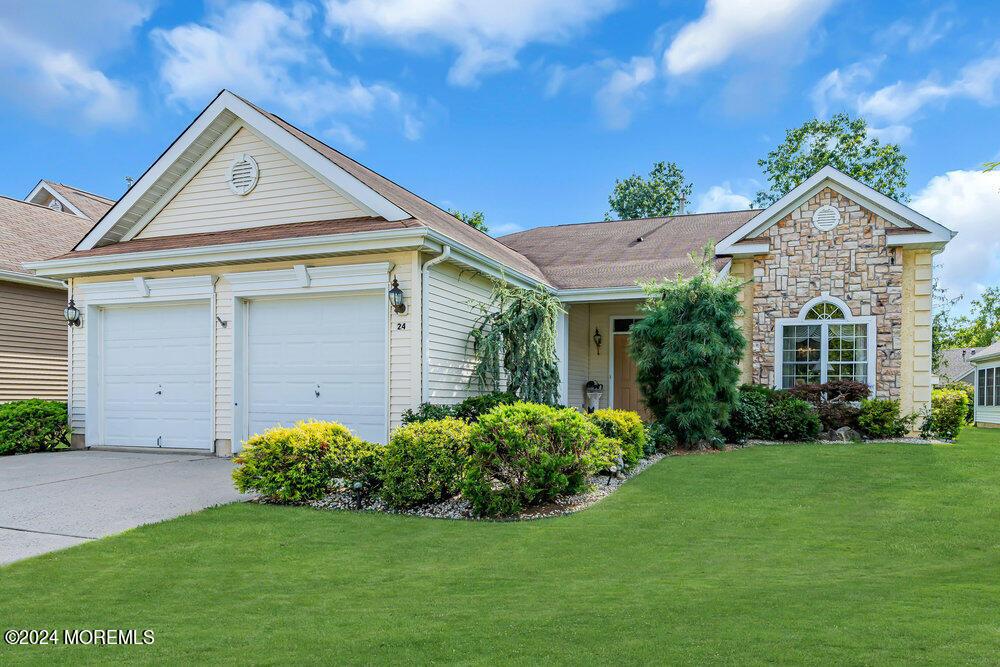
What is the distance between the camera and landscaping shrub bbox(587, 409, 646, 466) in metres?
9.33

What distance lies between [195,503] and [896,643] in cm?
652

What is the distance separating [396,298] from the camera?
9602mm

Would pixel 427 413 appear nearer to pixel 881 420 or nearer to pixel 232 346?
pixel 232 346

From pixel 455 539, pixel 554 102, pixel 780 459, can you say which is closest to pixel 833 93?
pixel 554 102

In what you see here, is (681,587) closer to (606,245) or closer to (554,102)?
(606,245)

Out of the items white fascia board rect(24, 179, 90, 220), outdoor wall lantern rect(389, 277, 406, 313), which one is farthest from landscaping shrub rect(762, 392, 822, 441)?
white fascia board rect(24, 179, 90, 220)

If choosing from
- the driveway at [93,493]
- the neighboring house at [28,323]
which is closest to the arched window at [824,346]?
the driveway at [93,493]

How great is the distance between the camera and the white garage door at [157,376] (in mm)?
11203

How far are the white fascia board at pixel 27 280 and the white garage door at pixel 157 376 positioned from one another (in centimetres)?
292

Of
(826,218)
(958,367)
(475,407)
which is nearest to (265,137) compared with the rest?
(475,407)

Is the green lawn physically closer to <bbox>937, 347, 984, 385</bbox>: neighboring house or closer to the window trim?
the window trim

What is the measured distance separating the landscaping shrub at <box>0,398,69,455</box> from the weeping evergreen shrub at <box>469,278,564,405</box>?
7371mm

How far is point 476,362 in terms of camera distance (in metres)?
11.3

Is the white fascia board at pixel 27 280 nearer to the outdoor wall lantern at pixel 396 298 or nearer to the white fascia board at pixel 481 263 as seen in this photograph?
the outdoor wall lantern at pixel 396 298
